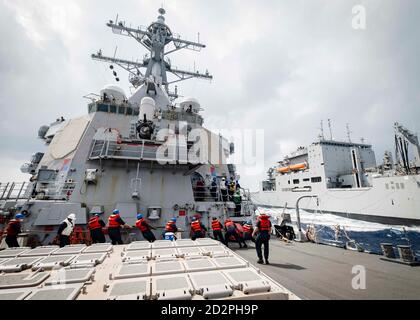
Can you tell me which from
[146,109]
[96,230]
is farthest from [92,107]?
[96,230]

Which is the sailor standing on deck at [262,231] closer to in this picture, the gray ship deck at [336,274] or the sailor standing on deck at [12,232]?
the gray ship deck at [336,274]

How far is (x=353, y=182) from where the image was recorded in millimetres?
25297

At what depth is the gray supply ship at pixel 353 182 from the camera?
17844mm

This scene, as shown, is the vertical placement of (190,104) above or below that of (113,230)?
above

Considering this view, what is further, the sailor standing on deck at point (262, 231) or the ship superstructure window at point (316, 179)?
the ship superstructure window at point (316, 179)

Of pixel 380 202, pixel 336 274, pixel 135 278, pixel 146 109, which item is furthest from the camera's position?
pixel 380 202

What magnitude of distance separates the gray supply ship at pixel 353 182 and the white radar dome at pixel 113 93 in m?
19.3

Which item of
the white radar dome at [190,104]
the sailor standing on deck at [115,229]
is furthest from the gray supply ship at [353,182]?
the sailor standing on deck at [115,229]

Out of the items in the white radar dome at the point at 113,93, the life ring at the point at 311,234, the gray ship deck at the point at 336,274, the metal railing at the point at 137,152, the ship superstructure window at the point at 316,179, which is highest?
the white radar dome at the point at 113,93

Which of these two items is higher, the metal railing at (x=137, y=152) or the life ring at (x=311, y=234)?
the metal railing at (x=137, y=152)

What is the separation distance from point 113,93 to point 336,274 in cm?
1264

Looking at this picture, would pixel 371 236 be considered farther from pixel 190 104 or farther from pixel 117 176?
pixel 190 104
